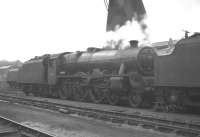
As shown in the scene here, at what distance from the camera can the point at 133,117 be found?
1002 centimetres

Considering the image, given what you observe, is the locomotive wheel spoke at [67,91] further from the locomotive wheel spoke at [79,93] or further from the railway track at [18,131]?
the railway track at [18,131]

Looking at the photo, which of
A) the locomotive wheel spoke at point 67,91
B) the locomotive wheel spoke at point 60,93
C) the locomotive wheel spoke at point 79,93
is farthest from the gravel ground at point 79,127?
the locomotive wheel spoke at point 60,93

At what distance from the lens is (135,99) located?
13.7m

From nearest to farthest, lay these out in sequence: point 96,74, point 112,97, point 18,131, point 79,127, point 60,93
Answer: point 18,131, point 79,127, point 112,97, point 96,74, point 60,93

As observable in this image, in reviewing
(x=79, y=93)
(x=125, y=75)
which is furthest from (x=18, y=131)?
(x=79, y=93)

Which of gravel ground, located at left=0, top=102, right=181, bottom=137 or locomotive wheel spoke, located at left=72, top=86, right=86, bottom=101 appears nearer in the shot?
gravel ground, located at left=0, top=102, right=181, bottom=137

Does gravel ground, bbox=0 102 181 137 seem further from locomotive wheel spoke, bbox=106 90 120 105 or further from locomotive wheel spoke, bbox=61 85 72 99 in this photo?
locomotive wheel spoke, bbox=61 85 72 99

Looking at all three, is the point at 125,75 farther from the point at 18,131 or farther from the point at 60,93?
the point at 60,93

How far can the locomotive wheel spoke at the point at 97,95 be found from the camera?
15.7m

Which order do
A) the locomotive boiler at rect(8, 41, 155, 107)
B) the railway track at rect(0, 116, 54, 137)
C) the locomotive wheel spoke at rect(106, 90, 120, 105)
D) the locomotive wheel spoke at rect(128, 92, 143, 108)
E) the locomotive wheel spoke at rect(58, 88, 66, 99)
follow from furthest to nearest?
the locomotive wheel spoke at rect(58, 88, 66, 99)
the locomotive wheel spoke at rect(106, 90, 120, 105)
the locomotive boiler at rect(8, 41, 155, 107)
the locomotive wheel spoke at rect(128, 92, 143, 108)
the railway track at rect(0, 116, 54, 137)

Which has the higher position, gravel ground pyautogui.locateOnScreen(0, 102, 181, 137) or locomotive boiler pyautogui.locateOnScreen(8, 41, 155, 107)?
locomotive boiler pyautogui.locateOnScreen(8, 41, 155, 107)

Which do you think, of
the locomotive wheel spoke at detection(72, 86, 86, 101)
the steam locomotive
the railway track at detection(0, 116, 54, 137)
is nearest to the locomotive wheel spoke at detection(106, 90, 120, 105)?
the steam locomotive

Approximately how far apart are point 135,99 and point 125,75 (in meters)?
1.27

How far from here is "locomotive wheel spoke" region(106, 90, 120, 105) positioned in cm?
1463
